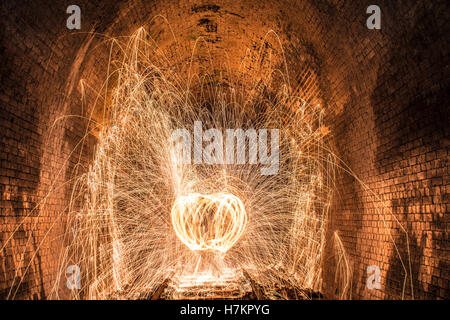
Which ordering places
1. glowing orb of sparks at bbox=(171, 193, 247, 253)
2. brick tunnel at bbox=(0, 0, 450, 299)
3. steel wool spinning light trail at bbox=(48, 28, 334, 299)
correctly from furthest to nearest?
steel wool spinning light trail at bbox=(48, 28, 334, 299) → glowing orb of sparks at bbox=(171, 193, 247, 253) → brick tunnel at bbox=(0, 0, 450, 299)

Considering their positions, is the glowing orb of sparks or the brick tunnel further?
the glowing orb of sparks

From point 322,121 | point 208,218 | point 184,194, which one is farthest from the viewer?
point 184,194

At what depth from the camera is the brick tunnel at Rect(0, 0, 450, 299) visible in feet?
16.4

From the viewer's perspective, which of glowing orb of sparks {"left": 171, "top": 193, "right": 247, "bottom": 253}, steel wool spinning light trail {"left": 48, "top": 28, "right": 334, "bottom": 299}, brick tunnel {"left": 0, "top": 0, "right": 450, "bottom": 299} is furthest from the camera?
steel wool spinning light trail {"left": 48, "top": 28, "right": 334, "bottom": 299}

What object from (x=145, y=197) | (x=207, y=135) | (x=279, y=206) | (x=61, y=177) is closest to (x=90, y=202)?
(x=61, y=177)

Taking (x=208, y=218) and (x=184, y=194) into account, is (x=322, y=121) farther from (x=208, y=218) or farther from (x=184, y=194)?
(x=184, y=194)

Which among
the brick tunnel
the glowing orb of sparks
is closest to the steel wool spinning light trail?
the glowing orb of sparks

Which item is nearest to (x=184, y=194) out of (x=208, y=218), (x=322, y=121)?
(x=208, y=218)

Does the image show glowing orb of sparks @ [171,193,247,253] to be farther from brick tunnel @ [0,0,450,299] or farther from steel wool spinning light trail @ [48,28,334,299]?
brick tunnel @ [0,0,450,299]

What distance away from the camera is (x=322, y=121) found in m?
8.98

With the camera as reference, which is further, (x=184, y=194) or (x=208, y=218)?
(x=184, y=194)

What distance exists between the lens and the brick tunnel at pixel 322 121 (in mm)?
4988

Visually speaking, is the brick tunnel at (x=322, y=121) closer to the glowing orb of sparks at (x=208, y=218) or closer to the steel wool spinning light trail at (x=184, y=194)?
the steel wool spinning light trail at (x=184, y=194)

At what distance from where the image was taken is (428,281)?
4906 millimetres
